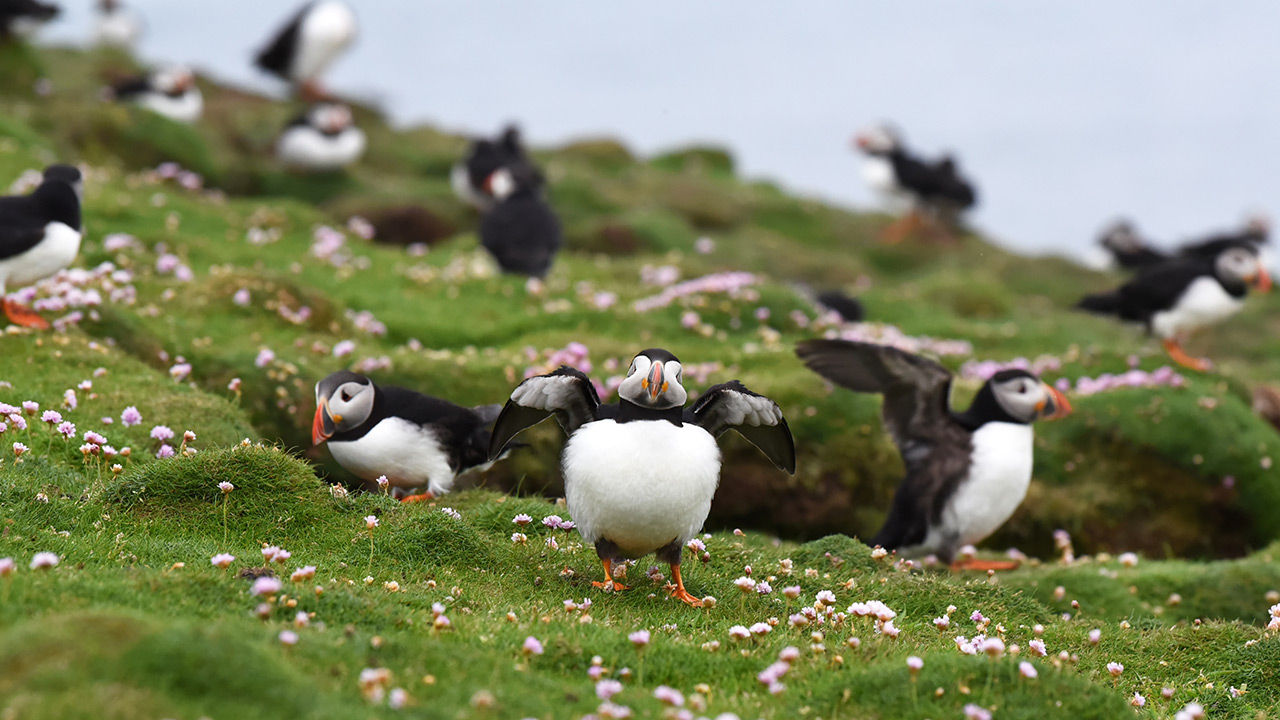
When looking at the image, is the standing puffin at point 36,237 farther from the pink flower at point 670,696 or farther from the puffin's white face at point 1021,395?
the puffin's white face at point 1021,395

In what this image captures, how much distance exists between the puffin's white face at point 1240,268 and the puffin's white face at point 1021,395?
6.54m

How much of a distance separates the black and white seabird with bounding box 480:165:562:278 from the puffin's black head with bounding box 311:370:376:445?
882 centimetres

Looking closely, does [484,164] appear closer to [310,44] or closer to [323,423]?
[310,44]

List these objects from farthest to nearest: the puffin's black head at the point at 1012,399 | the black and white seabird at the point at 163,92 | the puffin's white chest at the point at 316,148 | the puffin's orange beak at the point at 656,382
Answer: the puffin's white chest at the point at 316,148 → the black and white seabird at the point at 163,92 → the puffin's black head at the point at 1012,399 → the puffin's orange beak at the point at 656,382

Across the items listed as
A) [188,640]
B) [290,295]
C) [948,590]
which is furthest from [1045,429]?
[188,640]

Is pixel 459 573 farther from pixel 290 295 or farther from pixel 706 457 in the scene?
pixel 290 295

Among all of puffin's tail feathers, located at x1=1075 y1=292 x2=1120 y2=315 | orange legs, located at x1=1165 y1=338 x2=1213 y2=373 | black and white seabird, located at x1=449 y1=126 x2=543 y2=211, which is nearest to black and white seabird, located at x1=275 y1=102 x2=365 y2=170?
black and white seabird, located at x1=449 y1=126 x2=543 y2=211

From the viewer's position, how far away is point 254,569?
6.71 m

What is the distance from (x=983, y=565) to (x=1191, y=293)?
714 centimetres

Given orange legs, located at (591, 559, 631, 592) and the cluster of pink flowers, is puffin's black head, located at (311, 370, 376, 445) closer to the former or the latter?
orange legs, located at (591, 559, 631, 592)

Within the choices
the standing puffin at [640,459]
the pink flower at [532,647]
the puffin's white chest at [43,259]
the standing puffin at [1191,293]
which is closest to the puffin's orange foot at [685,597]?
the standing puffin at [640,459]

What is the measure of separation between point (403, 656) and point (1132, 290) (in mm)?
13490

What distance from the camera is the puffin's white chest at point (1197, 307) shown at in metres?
16.6

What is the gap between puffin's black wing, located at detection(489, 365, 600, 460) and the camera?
772 cm
